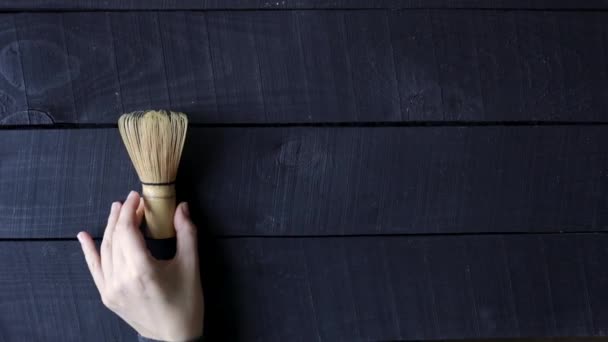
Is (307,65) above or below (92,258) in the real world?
above

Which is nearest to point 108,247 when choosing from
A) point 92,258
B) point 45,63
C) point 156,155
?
point 92,258

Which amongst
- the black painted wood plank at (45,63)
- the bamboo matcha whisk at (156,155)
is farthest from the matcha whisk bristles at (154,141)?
the black painted wood plank at (45,63)

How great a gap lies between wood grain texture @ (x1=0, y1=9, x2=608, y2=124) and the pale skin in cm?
17

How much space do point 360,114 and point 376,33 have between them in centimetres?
13

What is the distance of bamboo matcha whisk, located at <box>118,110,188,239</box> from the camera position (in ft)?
2.91

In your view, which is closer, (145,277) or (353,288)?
(145,277)

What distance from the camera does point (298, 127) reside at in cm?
Answer: 96

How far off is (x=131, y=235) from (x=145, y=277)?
0.06m

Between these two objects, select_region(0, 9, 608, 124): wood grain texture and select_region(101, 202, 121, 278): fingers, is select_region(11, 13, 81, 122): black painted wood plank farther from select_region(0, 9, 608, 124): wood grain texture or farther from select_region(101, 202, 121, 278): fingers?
select_region(101, 202, 121, 278): fingers

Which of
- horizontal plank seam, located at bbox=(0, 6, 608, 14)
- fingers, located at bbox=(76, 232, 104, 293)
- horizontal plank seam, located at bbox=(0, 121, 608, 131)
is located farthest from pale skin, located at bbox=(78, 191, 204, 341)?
horizontal plank seam, located at bbox=(0, 6, 608, 14)

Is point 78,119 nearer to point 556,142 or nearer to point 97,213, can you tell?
point 97,213

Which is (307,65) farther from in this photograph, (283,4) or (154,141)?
(154,141)

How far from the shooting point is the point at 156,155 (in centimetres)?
89

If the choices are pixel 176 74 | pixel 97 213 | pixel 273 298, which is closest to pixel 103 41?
pixel 176 74
